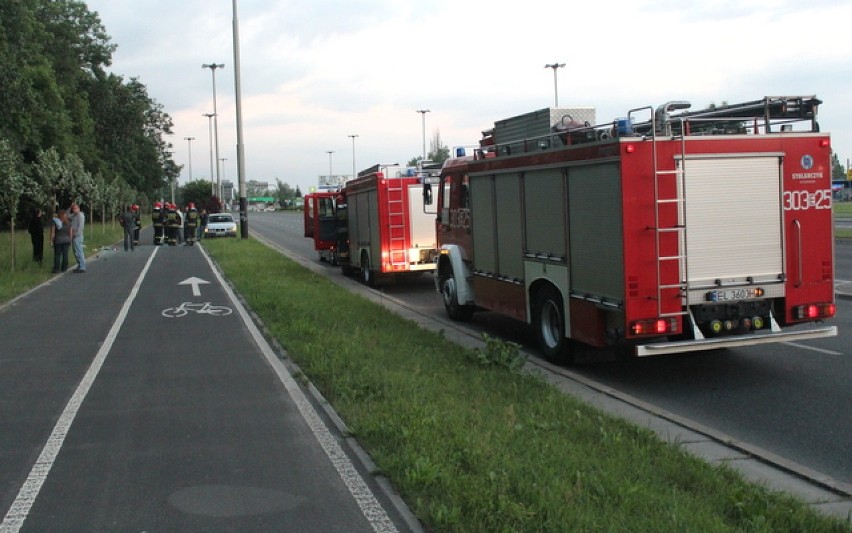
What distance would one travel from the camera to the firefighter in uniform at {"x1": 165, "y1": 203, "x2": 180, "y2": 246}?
4069cm

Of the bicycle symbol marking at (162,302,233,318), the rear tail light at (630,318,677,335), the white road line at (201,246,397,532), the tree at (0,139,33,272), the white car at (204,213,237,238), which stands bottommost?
the white road line at (201,246,397,532)

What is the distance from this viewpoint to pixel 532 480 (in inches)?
223

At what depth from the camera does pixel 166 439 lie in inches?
286

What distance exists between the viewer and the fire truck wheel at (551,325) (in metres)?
10.9

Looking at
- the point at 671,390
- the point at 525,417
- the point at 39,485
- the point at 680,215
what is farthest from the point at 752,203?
the point at 39,485

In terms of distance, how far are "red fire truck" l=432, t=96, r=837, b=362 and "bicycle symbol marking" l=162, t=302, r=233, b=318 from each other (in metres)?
7.11

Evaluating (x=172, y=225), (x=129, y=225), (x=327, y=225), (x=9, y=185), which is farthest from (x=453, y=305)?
(x=172, y=225)

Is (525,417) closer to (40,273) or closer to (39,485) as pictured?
(39,485)

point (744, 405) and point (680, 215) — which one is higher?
point (680, 215)

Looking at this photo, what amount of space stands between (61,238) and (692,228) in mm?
19456

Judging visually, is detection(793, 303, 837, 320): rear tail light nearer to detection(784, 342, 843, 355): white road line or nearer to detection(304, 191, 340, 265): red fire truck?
detection(784, 342, 843, 355): white road line

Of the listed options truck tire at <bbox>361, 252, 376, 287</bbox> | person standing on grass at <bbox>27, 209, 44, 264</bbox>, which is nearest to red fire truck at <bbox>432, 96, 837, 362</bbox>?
truck tire at <bbox>361, 252, 376, 287</bbox>

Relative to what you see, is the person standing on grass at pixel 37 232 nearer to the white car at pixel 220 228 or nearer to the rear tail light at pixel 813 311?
the rear tail light at pixel 813 311

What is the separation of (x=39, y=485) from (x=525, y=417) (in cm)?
365
